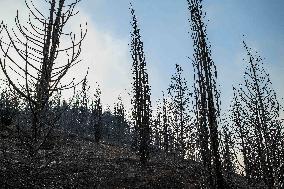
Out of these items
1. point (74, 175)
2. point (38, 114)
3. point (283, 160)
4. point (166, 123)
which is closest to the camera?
point (38, 114)

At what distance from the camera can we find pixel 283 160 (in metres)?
5.88

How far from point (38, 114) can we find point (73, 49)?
958 mm

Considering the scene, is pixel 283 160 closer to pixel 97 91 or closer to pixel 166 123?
pixel 166 123

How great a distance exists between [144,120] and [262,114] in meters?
10.7

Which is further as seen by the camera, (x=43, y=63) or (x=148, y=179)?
(x=148, y=179)

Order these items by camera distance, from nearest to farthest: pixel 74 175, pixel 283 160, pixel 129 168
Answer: pixel 283 160 < pixel 74 175 < pixel 129 168

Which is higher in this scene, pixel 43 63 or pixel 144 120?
pixel 144 120

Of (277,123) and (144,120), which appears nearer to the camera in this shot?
(277,123)

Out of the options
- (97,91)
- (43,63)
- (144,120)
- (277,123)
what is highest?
(97,91)

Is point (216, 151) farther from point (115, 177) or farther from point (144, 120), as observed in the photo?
point (144, 120)

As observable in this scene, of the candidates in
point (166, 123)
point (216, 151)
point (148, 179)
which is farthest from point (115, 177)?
point (166, 123)

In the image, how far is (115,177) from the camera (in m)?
16.6

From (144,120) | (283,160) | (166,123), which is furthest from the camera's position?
(166,123)

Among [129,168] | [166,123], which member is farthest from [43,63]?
[166,123]
